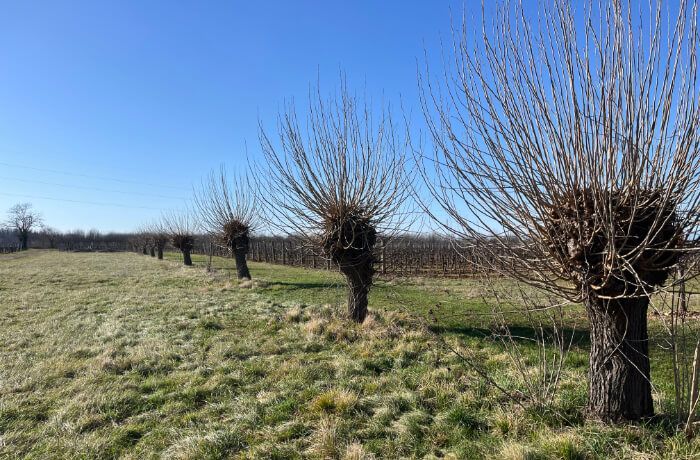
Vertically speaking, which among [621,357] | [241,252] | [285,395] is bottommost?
[285,395]

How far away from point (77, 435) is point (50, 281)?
18.0 m

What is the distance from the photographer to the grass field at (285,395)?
3.17 meters

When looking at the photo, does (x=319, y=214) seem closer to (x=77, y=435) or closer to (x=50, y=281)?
(x=77, y=435)

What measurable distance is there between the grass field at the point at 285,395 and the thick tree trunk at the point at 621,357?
16cm

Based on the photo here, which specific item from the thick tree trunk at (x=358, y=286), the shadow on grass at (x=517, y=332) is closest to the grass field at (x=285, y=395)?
the shadow on grass at (x=517, y=332)

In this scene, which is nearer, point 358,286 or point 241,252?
point 358,286

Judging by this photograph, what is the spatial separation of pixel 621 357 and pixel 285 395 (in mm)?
3153

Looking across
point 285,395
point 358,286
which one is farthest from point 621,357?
point 358,286

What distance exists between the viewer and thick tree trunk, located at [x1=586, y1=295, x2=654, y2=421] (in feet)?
9.64

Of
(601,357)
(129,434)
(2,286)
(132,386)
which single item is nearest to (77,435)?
(129,434)

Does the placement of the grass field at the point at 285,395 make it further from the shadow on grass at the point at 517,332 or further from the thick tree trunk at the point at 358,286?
the thick tree trunk at the point at 358,286

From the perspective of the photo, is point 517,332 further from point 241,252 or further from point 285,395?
point 241,252

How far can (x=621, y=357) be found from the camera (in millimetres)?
3002

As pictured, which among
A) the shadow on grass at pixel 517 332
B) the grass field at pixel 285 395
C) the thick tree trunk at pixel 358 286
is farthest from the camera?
the thick tree trunk at pixel 358 286
